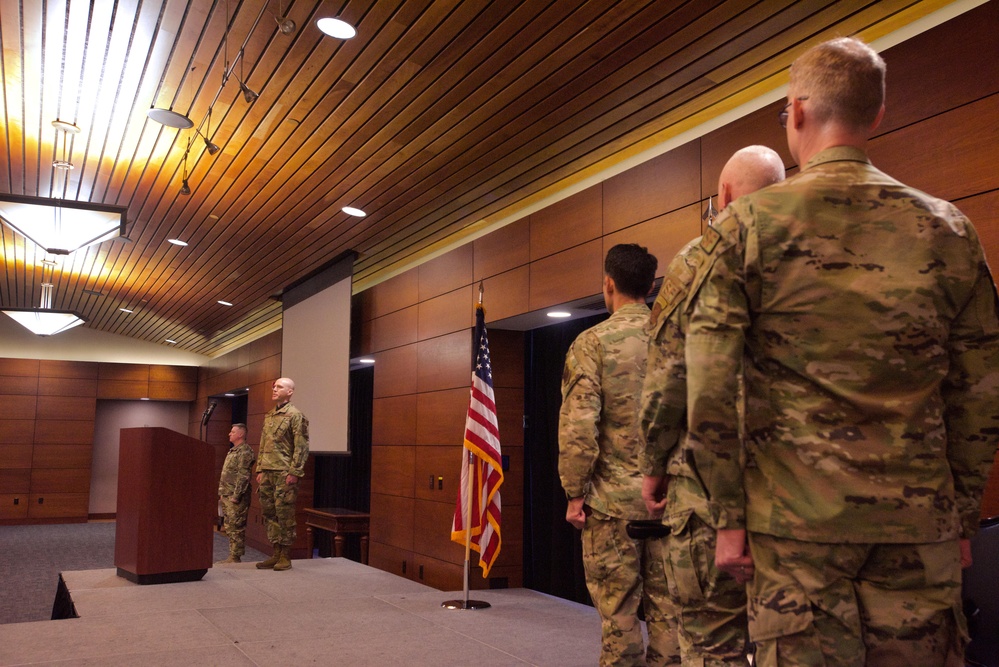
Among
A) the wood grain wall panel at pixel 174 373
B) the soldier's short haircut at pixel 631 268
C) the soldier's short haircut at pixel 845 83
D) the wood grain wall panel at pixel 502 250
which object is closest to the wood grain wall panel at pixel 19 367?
the wood grain wall panel at pixel 174 373

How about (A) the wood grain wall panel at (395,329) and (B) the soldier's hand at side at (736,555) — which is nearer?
(B) the soldier's hand at side at (736,555)

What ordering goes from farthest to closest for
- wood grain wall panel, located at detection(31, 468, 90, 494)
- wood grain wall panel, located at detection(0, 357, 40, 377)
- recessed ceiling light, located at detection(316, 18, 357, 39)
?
wood grain wall panel, located at detection(0, 357, 40, 377), wood grain wall panel, located at detection(31, 468, 90, 494), recessed ceiling light, located at detection(316, 18, 357, 39)

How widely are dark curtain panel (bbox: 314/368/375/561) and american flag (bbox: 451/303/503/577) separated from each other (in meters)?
4.56

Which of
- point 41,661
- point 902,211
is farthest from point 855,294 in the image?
point 41,661

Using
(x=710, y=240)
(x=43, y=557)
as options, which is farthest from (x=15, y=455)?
(x=710, y=240)

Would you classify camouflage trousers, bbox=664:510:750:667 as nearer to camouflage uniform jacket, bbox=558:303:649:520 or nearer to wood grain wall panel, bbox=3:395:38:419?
camouflage uniform jacket, bbox=558:303:649:520

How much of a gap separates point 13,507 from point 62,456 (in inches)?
46.1

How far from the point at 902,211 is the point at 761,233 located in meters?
0.23

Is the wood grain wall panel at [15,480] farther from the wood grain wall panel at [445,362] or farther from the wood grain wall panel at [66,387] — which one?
the wood grain wall panel at [445,362]

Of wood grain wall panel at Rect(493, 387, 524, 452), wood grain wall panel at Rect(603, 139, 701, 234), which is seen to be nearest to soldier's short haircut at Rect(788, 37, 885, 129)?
wood grain wall panel at Rect(603, 139, 701, 234)

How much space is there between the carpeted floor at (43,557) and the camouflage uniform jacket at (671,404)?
6469 millimetres

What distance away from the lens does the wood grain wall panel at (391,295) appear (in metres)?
7.79

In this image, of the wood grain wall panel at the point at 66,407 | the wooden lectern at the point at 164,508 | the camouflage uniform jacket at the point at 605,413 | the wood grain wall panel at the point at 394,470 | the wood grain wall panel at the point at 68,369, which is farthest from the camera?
the wood grain wall panel at the point at 68,369

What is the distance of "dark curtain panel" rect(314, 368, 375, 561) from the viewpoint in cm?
980
